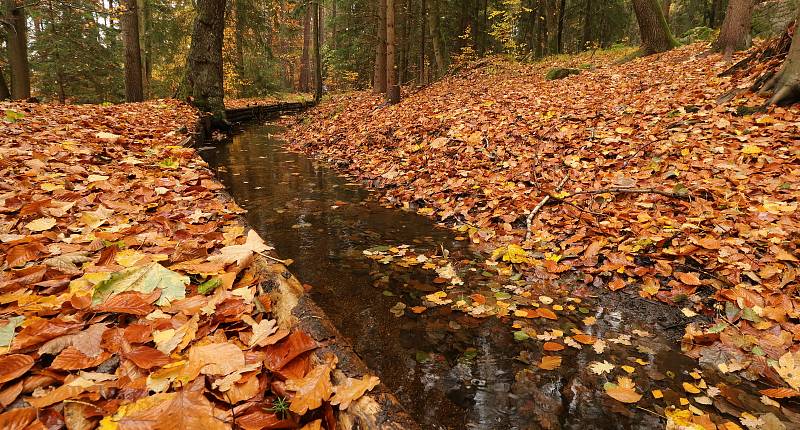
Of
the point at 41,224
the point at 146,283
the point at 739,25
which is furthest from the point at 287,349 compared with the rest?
the point at 739,25

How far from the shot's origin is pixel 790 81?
4.70 m

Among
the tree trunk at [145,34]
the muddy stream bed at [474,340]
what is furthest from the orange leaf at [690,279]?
the tree trunk at [145,34]

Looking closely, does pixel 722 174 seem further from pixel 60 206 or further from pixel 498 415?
pixel 60 206

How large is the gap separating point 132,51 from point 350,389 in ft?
43.0

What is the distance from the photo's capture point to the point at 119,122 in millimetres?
6633

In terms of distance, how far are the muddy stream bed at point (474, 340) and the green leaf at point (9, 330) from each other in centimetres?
160

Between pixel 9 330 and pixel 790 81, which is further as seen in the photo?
pixel 790 81

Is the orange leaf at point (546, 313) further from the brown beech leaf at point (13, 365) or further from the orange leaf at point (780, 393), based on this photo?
the brown beech leaf at point (13, 365)

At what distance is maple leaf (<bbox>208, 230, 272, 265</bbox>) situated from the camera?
214 centimetres

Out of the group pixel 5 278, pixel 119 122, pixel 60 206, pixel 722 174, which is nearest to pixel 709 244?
pixel 722 174

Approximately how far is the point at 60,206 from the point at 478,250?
10.8ft

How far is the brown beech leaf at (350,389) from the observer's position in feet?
4.37

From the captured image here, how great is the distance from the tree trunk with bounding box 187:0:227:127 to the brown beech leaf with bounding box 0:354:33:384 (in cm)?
1058

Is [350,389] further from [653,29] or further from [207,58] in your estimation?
[653,29]
